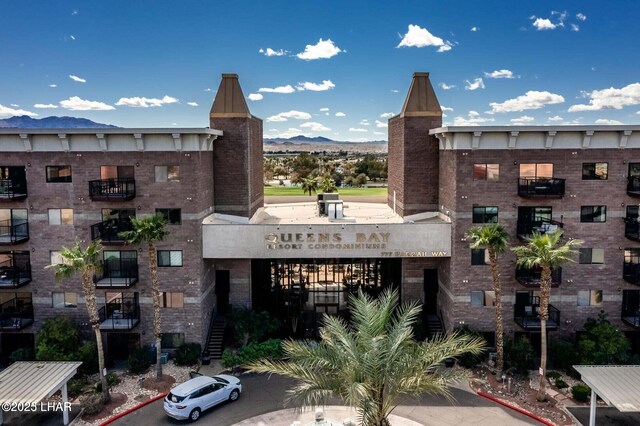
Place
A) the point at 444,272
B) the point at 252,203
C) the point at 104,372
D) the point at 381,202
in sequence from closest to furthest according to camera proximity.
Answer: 1. the point at 104,372
2. the point at 444,272
3. the point at 252,203
4. the point at 381,202

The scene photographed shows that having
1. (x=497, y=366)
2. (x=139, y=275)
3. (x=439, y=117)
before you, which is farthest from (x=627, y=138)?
(x=139, y=275)

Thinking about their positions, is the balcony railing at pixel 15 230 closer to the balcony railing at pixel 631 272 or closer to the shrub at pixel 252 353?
the shrub at pixel 252 353

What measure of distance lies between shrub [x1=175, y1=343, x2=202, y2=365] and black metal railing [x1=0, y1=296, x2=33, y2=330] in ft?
33.8

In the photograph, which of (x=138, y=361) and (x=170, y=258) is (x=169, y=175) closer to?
(x=170, y=258)

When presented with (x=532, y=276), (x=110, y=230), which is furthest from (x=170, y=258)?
(x=532, y=276)

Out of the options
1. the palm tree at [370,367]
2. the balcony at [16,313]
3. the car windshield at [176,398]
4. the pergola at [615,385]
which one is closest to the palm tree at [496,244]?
the pergola at [615,385]

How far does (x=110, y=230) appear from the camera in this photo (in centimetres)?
3203

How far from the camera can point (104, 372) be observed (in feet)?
Answer: 89.5

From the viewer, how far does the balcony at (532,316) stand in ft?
103

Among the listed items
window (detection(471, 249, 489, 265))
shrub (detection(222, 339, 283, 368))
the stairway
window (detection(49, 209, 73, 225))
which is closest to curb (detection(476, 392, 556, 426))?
window (detection(471, 249, 489, 265))

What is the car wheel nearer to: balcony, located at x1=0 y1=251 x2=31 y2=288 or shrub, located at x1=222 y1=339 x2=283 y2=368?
shrub, located at x1=222 y1=339 x2=283 y2=368

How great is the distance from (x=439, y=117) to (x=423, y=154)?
2.98 meters

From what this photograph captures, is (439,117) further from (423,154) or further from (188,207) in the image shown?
(188,207)

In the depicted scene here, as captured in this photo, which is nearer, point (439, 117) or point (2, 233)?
point (2, 233)
